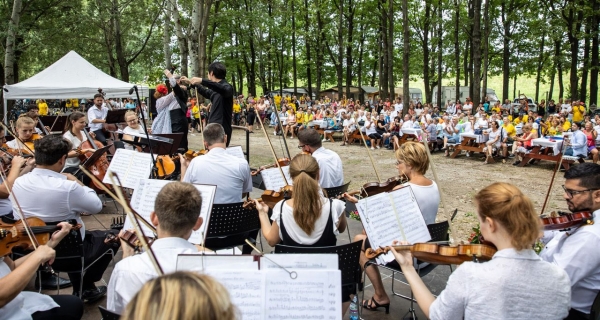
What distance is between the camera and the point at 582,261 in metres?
2.62

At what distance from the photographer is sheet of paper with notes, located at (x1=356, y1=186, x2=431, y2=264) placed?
3.30 meters

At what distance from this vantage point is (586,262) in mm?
2621

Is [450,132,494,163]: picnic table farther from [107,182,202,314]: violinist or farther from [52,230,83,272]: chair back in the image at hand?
[107,182,202,314]: violinist

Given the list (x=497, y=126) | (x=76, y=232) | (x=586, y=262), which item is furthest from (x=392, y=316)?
(x=497, y=126)

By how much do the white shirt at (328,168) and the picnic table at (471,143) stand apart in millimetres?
9520

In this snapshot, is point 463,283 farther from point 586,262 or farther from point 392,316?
point 392,316

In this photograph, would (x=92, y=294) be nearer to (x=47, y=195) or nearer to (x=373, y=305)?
(x=47, y=195)

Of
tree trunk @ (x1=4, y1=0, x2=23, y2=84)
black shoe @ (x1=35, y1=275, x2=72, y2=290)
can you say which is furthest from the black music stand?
black shoe @ (x1=35, y1=275, x2=72, y2=290)

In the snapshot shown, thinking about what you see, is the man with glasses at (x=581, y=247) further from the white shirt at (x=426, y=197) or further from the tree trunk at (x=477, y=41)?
the tree trunk at (x=477, y=41)

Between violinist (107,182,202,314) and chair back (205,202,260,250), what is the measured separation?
141 centimetres

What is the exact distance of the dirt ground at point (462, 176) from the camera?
8.06 m

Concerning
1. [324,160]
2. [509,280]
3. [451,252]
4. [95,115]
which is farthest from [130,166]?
[95,115]

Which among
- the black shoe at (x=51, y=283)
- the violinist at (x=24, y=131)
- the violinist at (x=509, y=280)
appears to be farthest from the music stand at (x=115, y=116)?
the violinist at (x=509, y=280)

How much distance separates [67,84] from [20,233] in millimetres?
12104
